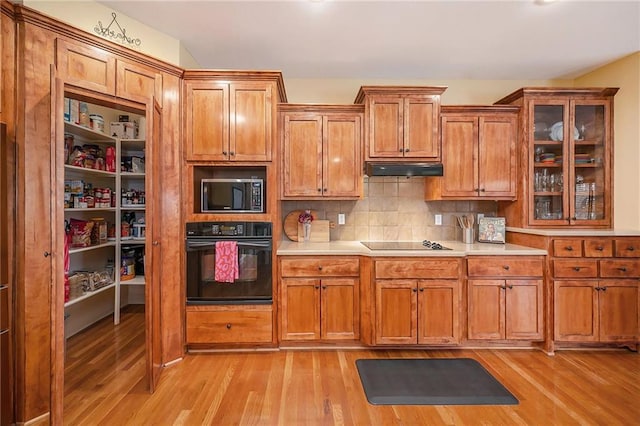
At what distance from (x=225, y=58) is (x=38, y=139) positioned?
1866 millimetres

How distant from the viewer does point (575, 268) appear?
270cm

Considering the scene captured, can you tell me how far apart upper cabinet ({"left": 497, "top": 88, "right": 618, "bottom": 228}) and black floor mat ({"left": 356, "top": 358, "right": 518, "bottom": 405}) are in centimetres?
163

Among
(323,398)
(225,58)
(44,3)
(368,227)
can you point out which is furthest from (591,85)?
(44,3)

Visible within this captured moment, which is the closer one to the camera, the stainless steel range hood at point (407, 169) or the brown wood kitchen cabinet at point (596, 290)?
the brown wood kitchen cabinet at point (596, 290)

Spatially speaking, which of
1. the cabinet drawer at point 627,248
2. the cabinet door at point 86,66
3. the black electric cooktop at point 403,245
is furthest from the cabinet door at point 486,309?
the cabinet door at point 86,66

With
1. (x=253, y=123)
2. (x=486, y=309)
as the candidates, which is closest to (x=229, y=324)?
(x=253, y=123)

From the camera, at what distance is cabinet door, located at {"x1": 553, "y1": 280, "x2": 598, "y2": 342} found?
2689 millimetres

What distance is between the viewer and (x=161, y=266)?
2414mm

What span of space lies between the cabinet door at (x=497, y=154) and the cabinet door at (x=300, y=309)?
78.9 inches

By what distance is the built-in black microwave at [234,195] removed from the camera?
2.72 meters

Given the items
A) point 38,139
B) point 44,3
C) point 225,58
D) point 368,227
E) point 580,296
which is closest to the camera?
point 38,139

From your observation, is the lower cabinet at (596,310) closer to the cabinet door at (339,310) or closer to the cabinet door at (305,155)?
the cabinet door at (339,310)

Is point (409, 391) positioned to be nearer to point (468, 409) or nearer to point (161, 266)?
point (468, 409)

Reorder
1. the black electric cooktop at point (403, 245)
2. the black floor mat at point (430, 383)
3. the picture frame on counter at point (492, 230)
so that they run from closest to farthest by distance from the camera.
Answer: the black floor mat at point (430, 383) < the black electric cooktop at point (403, 245) < the picture frame on counter at point (492, 230)
